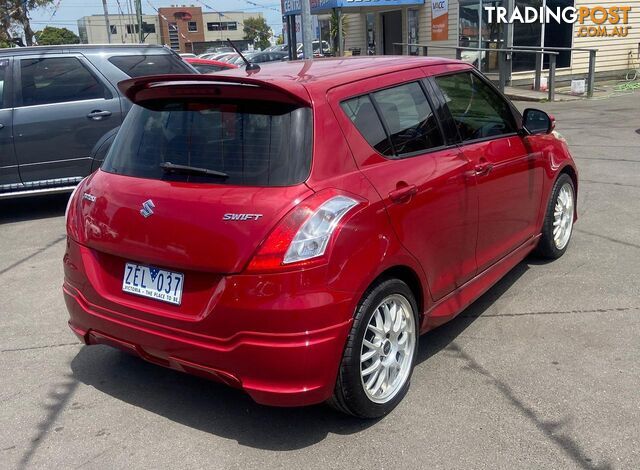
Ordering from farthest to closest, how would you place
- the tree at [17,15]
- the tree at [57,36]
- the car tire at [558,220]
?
the tree at [57,36] → the tree at [17,15] → the car tire at [558,220]

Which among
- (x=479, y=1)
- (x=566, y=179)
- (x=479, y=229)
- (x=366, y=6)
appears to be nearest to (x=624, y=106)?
(x=479, y=1)

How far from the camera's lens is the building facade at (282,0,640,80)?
19547mm

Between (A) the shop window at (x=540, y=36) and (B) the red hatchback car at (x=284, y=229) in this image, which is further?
(A) the shop window at (x=540, y=36)

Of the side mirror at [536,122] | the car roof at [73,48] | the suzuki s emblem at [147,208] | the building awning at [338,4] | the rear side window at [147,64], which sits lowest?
the suzuki s emblem at [147,208]

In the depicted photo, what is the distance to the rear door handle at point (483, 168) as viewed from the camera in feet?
13.2

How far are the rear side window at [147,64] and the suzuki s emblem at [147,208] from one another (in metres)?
4.80

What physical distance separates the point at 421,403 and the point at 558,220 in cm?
257

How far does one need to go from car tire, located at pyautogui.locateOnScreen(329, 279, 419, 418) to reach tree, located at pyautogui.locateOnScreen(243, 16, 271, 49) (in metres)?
86.5

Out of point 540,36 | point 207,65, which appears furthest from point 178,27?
point 207,65

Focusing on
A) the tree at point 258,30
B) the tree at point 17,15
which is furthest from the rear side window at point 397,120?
the tree at point 258,30

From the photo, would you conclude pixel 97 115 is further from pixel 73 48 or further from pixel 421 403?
pixel 421 403

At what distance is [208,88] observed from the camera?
326cm

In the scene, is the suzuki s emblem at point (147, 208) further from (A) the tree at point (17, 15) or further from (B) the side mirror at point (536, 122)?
(A) the tree at point (17, 15)

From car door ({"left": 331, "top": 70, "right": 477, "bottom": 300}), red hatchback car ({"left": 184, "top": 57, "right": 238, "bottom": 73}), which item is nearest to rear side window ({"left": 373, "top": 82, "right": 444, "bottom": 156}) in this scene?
car door ({"left": 331, "top": 70, "right": 477, "bottom": 300})
